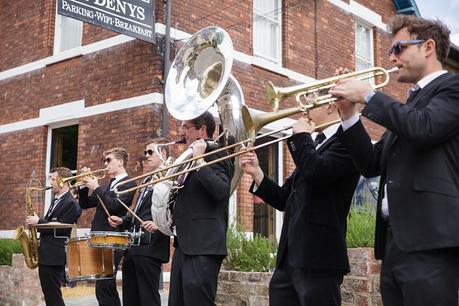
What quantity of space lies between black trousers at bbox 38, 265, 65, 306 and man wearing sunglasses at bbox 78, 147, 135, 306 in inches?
35.9

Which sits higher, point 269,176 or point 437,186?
point 269,176

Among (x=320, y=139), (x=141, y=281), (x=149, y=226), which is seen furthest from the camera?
(x=141, y=281)

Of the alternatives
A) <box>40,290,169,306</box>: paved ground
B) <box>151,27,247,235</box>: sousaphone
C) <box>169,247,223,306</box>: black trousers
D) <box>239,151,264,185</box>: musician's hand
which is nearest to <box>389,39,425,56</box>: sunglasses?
<box>239,151,264,185</box>: musician's hand

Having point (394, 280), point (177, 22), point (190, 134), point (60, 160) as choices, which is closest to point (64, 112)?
point (60, 160)

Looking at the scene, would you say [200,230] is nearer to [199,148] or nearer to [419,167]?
[199,148]

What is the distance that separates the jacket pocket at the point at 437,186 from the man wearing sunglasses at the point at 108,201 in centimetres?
365

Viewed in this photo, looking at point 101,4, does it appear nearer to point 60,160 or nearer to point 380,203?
point 60,160

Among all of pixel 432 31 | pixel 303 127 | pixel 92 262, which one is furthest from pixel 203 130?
pixel 432 31

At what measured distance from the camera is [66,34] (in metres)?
11.4

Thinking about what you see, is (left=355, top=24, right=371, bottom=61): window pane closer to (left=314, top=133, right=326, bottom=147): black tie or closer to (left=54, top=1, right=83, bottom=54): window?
(left=54, top=1, right=83, bottom=54): window

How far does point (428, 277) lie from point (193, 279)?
207 cm

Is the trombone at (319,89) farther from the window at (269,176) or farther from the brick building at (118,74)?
the window at (269,176)

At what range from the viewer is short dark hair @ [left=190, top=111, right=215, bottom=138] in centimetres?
475

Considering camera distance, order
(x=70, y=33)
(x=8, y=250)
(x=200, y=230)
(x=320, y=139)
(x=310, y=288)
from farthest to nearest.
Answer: (x=70, y=33), (x=8, y=250), (x=200, y=230), (x=320, y=139), (x=310, y=288)
